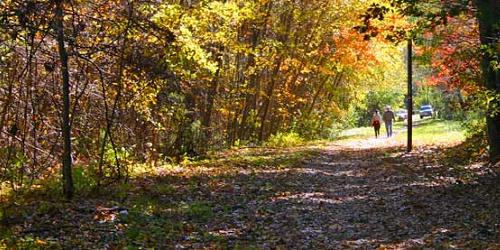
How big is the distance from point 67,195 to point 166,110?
16.3ft

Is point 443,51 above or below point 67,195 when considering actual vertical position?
above

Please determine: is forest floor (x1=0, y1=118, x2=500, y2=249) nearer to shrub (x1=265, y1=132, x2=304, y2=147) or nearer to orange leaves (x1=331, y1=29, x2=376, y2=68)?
shrub (x1=265, y1=132, x2=304, y2=147)

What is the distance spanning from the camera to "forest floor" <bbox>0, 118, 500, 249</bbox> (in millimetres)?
8589

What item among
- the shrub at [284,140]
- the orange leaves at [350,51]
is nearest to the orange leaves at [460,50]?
the orange leaves at [350,51]

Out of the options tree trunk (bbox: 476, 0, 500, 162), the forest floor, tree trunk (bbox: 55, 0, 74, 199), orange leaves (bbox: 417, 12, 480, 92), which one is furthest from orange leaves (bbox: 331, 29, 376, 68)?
tree trunk (bbox: 55, 0, 74, 199)

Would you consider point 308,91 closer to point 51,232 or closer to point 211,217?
point 211,217

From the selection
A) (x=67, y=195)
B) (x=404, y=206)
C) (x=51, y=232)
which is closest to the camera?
(x=51, y=232)

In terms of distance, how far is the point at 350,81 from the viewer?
1609 inches

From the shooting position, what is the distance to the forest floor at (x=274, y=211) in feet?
28.2

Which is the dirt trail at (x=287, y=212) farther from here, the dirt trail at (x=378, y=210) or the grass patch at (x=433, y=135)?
the grass patch at (x=433, y=135)

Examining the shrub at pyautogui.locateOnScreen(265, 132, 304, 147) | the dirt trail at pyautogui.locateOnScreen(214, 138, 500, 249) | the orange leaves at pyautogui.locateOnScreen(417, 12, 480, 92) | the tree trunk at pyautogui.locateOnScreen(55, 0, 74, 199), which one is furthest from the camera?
the shrub at pyautogui.locateOnScreen(265, 132, 304, 147)

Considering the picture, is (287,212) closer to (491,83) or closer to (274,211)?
(274,211)

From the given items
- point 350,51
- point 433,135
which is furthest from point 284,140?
point 433,135

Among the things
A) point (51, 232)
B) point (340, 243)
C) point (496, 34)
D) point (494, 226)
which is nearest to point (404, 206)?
point (494, 226)
